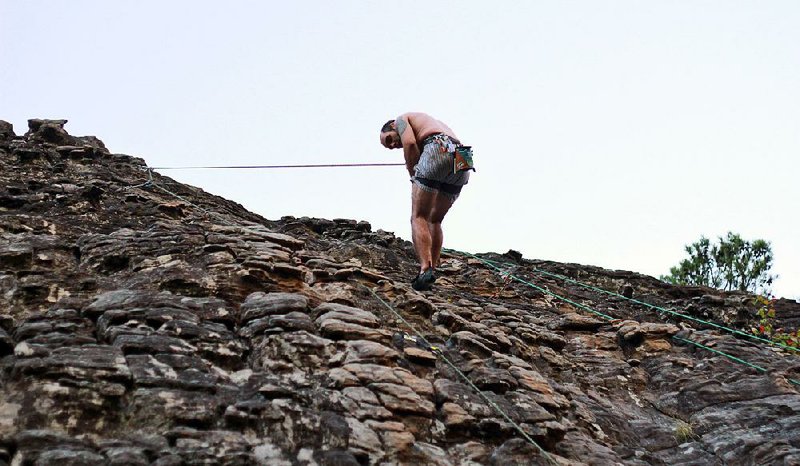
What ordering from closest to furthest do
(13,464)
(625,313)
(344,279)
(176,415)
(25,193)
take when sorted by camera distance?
1. (13,464)
2. (176,415)
3. (344,279)
4. (25,193)
5. (625,313)

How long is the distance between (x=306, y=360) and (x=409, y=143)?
13.6ft

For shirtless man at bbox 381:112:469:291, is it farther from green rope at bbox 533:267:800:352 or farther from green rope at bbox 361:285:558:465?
green rope at bbox 533:267:800:352

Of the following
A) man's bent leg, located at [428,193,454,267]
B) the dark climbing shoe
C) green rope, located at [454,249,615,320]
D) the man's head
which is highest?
the man's head

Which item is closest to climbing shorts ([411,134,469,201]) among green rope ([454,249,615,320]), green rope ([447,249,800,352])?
green rope ([454,249,615,320])

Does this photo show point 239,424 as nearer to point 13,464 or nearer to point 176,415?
point 176,415

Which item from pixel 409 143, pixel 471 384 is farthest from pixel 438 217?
pixel 471 384

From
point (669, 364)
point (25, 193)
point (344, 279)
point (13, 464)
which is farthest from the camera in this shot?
point (25, 193)

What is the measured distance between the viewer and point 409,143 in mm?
9398

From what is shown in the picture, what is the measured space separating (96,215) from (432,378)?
209 inches

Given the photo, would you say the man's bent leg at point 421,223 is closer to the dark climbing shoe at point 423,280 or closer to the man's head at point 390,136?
the dark climbing shoe at point 423,280

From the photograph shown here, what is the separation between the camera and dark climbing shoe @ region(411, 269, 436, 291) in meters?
9.28

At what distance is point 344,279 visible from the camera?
27.1ft

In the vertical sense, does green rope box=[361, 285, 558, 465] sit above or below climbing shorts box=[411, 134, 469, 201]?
below

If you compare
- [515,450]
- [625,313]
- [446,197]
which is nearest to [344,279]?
[446,197]
